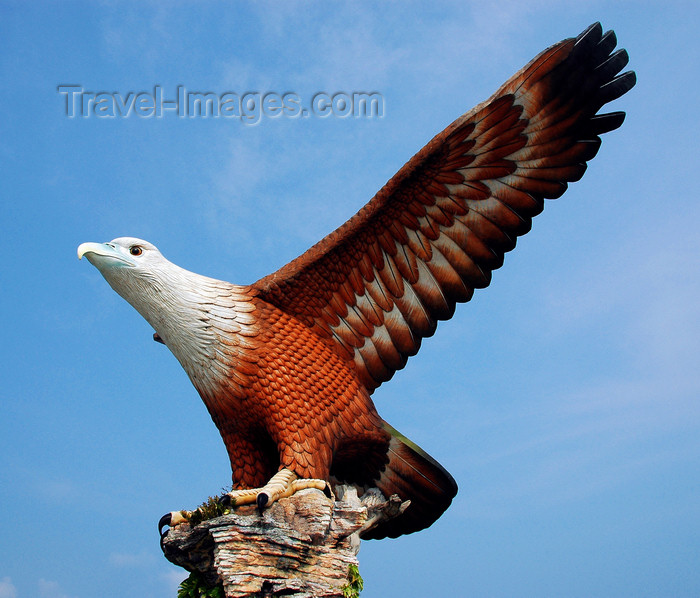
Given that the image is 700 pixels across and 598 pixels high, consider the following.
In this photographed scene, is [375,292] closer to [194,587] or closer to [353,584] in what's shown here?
[353,584]

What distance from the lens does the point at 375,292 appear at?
5.08 m

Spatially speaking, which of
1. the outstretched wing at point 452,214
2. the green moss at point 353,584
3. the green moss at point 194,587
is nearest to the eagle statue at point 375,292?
the outstretched wing at point 452,214

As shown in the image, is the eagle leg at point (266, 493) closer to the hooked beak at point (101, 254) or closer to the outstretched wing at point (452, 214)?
the outstretched wing at point (452, 214)

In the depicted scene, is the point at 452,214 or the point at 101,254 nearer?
the point at 101,254

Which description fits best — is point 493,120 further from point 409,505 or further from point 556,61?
point 409,505

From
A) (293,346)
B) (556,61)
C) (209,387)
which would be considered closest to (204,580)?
(209,387)

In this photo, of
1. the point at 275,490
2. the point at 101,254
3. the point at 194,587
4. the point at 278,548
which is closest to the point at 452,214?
the point at 275,490

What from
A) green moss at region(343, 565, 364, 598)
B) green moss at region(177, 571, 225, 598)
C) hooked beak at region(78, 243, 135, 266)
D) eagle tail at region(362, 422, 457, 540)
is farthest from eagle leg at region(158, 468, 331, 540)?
hooked beak at region(78, 243, 135, 266)

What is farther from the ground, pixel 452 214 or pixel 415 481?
pixel 452 214

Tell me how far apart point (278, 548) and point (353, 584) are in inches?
23.9

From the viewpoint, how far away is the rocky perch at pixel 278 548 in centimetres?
387

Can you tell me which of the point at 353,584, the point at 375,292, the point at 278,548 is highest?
the point at 375,292

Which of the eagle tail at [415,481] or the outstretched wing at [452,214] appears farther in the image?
the eagle tail at [415,481]

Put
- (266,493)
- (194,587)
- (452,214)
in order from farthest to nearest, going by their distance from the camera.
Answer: (452,214)
(194,587)
(266,493)
